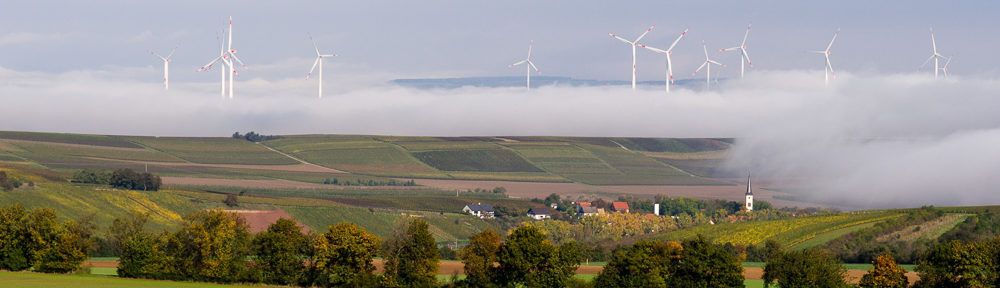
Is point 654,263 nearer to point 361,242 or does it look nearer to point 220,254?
point 361,242

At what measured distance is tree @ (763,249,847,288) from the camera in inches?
3669

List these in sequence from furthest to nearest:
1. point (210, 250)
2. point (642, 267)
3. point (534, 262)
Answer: point (210, 250) < point (534, 262) < point (642, 267)

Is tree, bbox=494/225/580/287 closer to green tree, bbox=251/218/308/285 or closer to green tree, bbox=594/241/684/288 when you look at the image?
green tree, bbox=594/241/684/288

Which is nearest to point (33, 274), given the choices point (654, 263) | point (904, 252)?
point (654, 263)

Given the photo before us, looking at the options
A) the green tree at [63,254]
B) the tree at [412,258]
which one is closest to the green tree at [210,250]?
the green tree at [63,254]

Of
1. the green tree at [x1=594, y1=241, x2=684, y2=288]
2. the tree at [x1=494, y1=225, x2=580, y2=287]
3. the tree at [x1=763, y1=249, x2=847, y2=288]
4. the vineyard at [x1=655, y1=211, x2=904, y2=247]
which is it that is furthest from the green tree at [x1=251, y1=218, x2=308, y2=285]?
the vineyard at [x1=655, y1=211, x2=904, y2=247]

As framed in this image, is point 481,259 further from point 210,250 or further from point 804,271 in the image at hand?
point 804,271

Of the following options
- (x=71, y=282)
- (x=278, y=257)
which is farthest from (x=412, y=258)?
(x=71, y=282)

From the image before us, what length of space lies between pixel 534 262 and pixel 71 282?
38.7 metres

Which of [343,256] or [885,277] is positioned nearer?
[885,277]

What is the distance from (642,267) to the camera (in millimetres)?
94688

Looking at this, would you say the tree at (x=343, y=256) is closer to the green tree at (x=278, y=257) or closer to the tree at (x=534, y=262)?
the green tree at (x=278, y=257)

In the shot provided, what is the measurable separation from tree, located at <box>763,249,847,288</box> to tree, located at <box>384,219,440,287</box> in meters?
28.6

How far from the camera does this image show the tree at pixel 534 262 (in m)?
95.9
